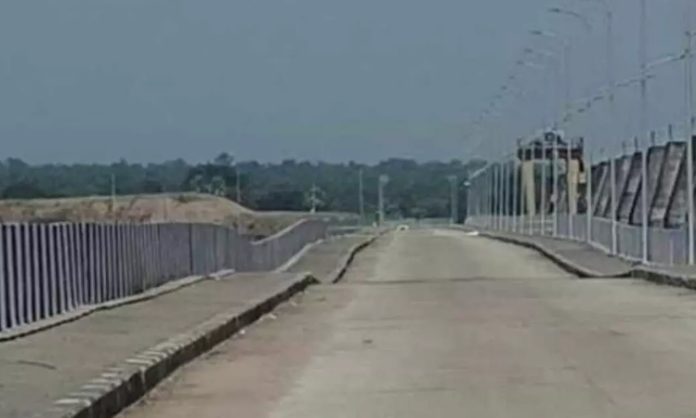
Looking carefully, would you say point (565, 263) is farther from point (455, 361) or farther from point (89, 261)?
point (455, 361)

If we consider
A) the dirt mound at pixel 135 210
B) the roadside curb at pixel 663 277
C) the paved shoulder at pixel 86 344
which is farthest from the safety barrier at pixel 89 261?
the roadside curb at pixel 663 277

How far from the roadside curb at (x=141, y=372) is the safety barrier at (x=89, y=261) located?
2.21m

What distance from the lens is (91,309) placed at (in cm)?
2444

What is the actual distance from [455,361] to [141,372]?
15.0 feet

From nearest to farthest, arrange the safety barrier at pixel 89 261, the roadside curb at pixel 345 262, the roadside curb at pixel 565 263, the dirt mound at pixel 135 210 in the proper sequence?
the safety barrier at pixel 89 261 < the dirt mound at pixel 135 210 < the roadside curb at pixel 565 263 < the roadside curb at pixel 345 262

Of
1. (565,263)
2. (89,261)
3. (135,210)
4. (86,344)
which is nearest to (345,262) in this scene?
(135,210)

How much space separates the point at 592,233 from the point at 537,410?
60.1 metres

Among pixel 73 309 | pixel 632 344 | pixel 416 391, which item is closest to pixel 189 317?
pixel 73 309

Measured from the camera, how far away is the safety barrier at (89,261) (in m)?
21.6

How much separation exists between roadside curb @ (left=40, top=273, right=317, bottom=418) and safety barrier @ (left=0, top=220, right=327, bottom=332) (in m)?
2.21

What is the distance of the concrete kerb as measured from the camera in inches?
782

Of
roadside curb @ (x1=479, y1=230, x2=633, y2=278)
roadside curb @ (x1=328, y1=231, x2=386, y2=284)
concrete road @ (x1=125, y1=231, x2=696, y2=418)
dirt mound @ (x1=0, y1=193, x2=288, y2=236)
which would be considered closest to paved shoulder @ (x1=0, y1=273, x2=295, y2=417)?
concrete road @ (x1=125, y1=231, x2=696, y2=418)

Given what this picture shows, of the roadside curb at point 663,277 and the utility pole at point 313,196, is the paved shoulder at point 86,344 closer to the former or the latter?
the roadside curb at point 663,277

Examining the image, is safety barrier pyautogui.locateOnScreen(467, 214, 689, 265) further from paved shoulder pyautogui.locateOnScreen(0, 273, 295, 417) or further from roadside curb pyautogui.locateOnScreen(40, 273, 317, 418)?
roadside curb pyautogui.locateOnScreen(40, 273, 317, 418)
